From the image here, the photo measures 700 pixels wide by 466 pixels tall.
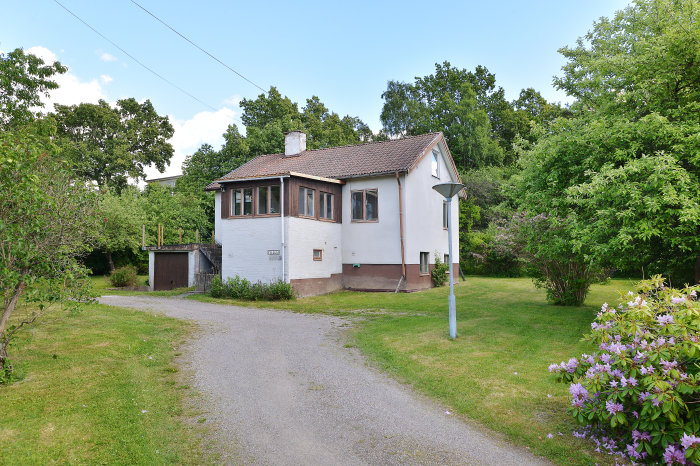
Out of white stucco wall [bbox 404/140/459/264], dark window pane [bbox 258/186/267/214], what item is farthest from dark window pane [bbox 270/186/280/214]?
white stucco wall [bbox 404/140/459/264]

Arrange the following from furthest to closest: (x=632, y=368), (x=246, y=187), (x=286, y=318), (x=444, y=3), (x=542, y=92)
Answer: (x=542, y=92) → (x=246, y=187) → (x=444, y=3) → (x=286, y=318) → (x=632, y=368)

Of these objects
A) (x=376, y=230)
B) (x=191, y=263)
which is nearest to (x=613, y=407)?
(x=376, y=230)

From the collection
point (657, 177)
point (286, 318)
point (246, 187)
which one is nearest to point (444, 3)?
point (246, 187)

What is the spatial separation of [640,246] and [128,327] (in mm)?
12388

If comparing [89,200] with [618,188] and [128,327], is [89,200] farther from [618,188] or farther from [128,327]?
[618,188]

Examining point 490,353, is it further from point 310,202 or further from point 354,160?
point 354,160

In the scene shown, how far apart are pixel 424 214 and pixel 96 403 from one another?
1851cm

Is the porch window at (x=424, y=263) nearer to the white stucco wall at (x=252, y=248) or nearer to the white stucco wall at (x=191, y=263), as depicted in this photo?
the white stucco wall at (x=252, y=248)

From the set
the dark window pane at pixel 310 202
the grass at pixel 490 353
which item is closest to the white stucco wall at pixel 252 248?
the dark window pane at pixel 310 202

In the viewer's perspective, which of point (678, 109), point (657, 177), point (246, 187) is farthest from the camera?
point (246, 187)

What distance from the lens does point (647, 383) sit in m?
3.95

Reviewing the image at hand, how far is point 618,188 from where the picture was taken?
27.9 ft

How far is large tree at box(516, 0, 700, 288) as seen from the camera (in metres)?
8.32

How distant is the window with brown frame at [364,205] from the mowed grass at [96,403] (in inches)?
499
